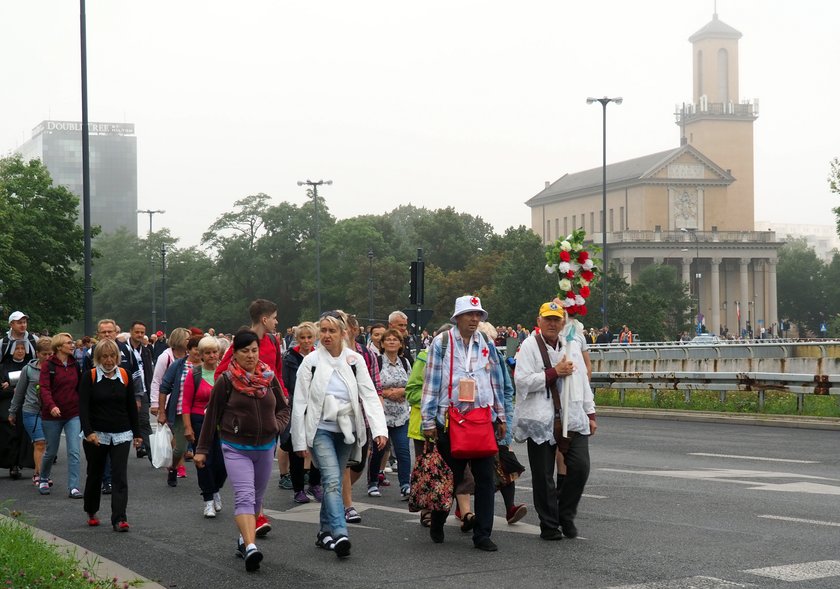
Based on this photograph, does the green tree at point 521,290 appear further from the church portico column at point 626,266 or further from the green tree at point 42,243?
the church portico column at point 626,266

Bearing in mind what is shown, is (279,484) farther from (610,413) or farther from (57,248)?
(57,248)

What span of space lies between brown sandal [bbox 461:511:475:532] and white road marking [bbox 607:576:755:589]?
102 inches

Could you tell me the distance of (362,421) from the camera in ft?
32.3

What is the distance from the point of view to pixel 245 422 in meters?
9.29

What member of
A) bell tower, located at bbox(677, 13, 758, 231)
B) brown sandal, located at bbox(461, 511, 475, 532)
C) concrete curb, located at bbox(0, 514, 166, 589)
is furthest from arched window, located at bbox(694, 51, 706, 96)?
concrete curb, located at bbox(0, 514, 166, 589)

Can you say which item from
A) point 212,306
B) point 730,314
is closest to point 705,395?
point 212,306

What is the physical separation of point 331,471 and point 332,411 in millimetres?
422

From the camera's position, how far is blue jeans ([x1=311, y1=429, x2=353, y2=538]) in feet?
30.9

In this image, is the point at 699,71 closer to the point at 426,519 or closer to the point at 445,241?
the point at 445,241

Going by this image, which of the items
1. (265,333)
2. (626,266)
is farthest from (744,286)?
(265,333)

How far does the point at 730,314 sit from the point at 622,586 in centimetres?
13117

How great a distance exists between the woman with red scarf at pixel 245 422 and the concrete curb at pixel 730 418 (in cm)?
1396

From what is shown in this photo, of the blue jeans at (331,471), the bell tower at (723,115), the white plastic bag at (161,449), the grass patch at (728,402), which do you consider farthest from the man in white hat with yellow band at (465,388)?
the bell tower at (723,115)

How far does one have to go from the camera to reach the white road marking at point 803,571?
815 cm
